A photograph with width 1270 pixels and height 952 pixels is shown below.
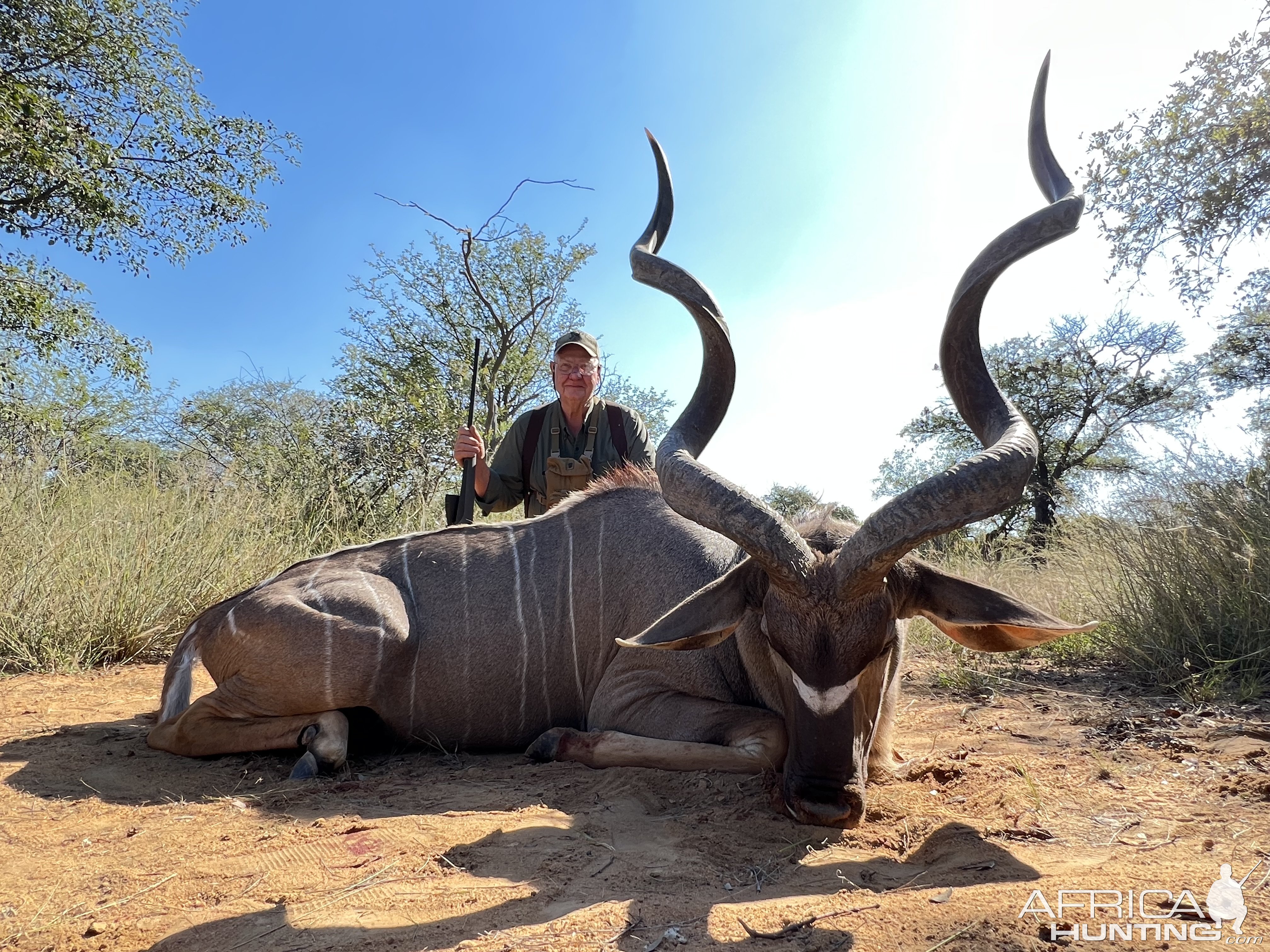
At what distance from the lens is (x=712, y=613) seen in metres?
2.59

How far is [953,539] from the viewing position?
1054 centimetres

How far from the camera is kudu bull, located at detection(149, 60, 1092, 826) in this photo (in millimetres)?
2344

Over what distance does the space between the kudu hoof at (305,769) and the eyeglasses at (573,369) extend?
333 centimetres

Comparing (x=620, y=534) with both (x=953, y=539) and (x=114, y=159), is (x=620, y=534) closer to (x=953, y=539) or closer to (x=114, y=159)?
(x=953, y=539)

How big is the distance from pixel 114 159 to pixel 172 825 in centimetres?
1138

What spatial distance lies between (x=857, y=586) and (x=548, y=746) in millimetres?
1664

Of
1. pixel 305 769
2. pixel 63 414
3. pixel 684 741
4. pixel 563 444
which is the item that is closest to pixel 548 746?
pixel 684 741

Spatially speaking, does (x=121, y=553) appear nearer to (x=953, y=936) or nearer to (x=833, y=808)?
(x=833, y=808)

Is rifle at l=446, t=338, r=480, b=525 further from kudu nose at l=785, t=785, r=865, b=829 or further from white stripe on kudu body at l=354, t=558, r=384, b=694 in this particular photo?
kudu nose at l=785, t=785, r=865, b=829

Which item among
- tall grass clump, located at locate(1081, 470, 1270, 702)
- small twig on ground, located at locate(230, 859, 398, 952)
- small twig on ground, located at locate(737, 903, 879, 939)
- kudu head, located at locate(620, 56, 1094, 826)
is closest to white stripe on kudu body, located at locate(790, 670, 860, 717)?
kudu head, located at locate(620, 56, 1094, 826)

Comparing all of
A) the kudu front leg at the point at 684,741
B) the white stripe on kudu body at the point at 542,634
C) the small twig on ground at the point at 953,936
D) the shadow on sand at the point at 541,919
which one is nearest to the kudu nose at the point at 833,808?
the shadow on sand at the point at 541,919

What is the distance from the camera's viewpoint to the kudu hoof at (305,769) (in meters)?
3.02

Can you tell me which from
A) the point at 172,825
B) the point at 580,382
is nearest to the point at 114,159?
the point at 580,382

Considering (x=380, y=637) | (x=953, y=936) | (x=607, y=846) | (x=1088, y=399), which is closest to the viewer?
(x=953, y=936)
